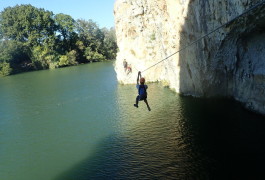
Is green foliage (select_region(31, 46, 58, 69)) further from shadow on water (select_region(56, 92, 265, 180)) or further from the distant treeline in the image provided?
shadow on water (select_region(56, 92, 265, 180))

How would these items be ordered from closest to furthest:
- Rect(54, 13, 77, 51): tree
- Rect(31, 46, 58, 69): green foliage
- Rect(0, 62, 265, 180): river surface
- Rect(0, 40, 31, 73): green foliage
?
Rect(0, 62, 265, 180): river surface → Rect(0, 40, 31, 73): green foliage → Rect(31, 46, 58, 69): green foliage → Rect(54, 13, 77, 51): tree

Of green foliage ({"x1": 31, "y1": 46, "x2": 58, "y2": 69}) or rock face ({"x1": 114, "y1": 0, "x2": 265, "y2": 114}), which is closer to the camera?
rock face ({"x1": 114, "y1": 0, "x2": 265, "y2": 114})

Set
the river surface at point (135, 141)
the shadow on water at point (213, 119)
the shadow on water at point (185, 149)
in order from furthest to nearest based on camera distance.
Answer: the river surface at point (135, 141) < the shadow on water at point (213, 119) < the shadow on water at point (185, 149)

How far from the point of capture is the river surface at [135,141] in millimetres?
16625

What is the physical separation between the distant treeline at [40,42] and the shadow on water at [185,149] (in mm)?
72181

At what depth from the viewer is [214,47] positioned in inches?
1028

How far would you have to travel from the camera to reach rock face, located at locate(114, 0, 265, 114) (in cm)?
2230

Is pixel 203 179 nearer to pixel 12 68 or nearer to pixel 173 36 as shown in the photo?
pixel 173 36

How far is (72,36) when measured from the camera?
4038 inches

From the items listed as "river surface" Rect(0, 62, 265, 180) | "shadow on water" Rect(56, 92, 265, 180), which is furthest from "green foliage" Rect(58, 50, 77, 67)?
"shadow on water" Rect(56, 92, 265, 180)

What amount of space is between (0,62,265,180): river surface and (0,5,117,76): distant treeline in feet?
197

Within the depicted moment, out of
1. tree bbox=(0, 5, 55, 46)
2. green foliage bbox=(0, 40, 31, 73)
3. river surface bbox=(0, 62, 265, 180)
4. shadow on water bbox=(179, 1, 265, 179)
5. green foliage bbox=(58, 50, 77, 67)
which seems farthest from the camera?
green foliage bbox=(58, 50, 77, 67)

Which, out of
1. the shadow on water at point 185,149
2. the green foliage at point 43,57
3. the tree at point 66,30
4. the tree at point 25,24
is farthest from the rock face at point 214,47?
the tree at point 66,30

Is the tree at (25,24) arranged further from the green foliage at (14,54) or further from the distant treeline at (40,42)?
the green foliage at (14,54)
